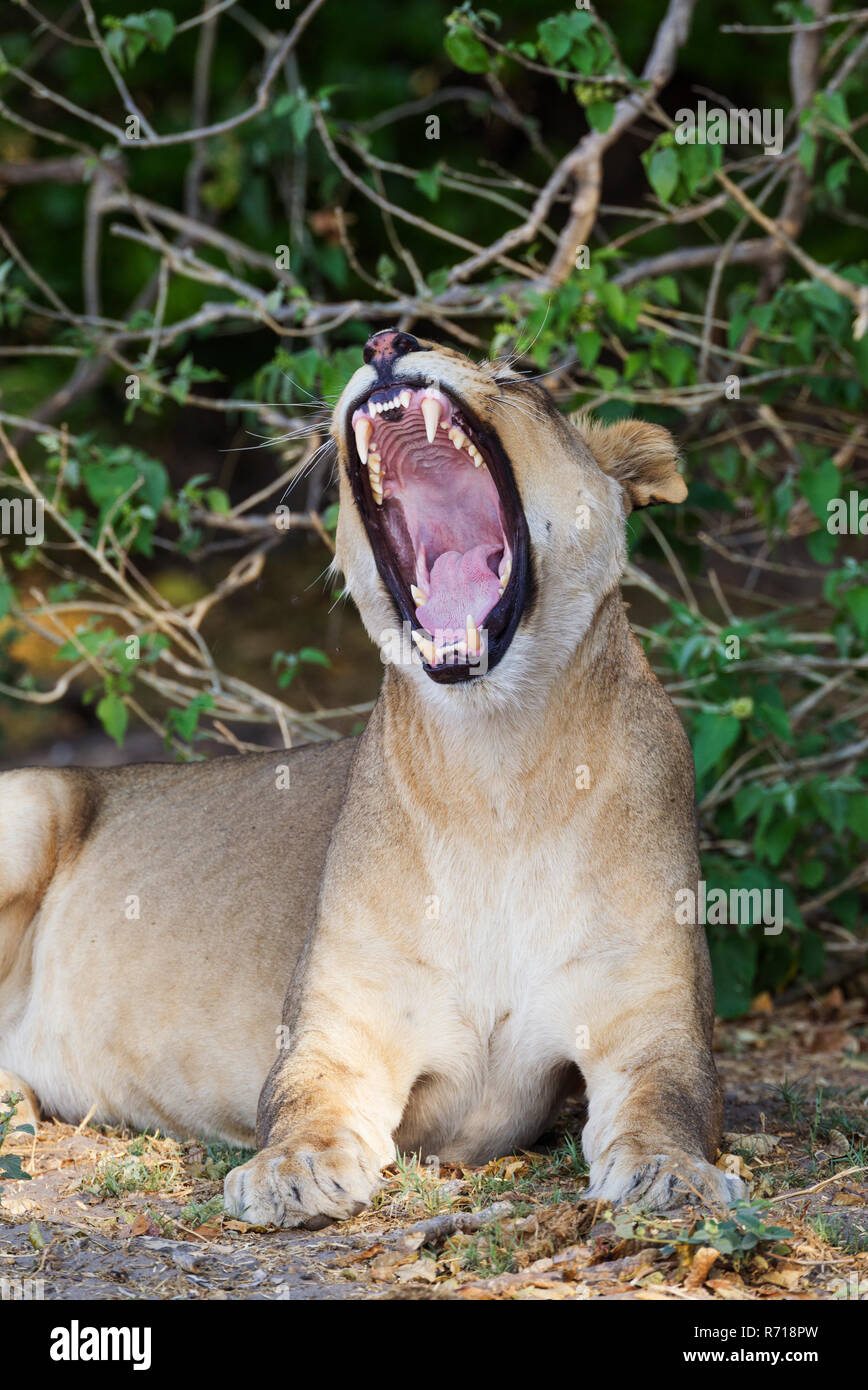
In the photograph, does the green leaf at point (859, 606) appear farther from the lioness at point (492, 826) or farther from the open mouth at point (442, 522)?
the open mouth at point (442, 522)

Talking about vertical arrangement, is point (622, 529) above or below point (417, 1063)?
above

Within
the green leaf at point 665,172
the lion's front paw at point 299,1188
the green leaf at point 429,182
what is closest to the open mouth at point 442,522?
the lion's front paw at point 299,1188

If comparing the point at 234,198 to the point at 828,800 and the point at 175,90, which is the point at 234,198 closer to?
the point at 175,90

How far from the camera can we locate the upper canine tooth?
3.49 meters

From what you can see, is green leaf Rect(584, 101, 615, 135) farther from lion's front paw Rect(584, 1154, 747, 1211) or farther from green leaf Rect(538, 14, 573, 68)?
lion's front paw Rect(584, 1154, 747, 1211)

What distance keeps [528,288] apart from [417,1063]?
290 cm

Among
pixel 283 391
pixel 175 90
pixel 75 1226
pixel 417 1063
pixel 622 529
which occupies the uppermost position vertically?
pixel 175 90

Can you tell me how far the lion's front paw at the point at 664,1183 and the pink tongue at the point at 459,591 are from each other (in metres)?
1.13

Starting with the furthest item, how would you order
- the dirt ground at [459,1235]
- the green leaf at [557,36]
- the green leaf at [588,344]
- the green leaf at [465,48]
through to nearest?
the green leaf at [588,344]
the green leaf at [465,48]
the green leaf at [557,36]
the dirt ground at [459,1235]

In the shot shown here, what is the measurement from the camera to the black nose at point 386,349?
344 centimetres

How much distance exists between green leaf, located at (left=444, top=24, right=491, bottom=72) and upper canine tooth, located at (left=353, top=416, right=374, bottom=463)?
1805 mm

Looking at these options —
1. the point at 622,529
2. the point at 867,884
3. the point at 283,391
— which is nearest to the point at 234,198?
the point at 283,391

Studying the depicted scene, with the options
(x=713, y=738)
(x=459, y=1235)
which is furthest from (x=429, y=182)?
(x=459, y=1235)

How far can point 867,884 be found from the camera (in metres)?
6.38
